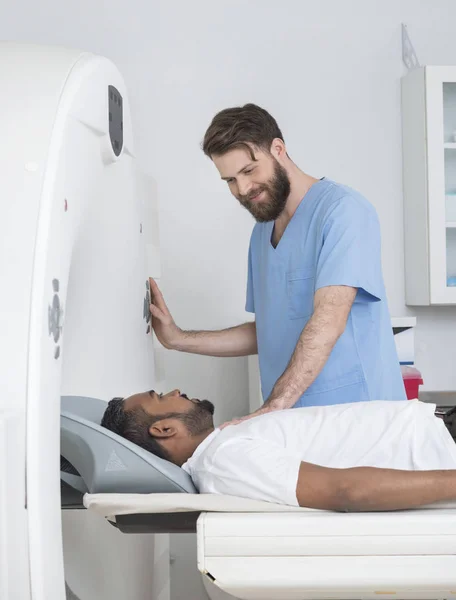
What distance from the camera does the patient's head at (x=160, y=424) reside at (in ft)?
4.96

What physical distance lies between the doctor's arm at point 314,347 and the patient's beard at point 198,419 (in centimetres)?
12

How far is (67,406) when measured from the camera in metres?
1.52

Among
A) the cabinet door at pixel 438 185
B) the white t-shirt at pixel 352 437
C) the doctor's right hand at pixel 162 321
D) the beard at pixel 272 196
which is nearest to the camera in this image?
the white t-shirt at pixel 352 437

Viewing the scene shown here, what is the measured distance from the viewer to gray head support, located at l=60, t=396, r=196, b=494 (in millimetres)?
1310

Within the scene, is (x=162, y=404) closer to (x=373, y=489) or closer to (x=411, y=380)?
(x=373, y=489)

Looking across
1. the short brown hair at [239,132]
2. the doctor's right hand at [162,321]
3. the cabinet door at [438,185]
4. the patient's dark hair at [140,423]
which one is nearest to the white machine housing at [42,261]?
the patient's dark hair at [140,423]

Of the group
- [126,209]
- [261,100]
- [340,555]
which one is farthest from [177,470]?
[261,100]

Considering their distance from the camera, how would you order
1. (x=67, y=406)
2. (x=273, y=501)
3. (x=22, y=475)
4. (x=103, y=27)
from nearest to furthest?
(x=22, y=475), (x=273, y=501), (x=67, y=406), (x=103, y=27)

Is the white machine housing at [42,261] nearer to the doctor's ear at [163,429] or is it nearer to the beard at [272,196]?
the doctor's ear at [163,429]

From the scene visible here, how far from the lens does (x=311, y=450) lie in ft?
4.72

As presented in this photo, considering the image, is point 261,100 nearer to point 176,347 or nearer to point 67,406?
point 176,347

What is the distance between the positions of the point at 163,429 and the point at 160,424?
0.04ft

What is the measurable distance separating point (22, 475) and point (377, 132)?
2184 millimetres

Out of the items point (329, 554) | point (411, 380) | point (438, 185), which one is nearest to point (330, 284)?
point (329, 554)
